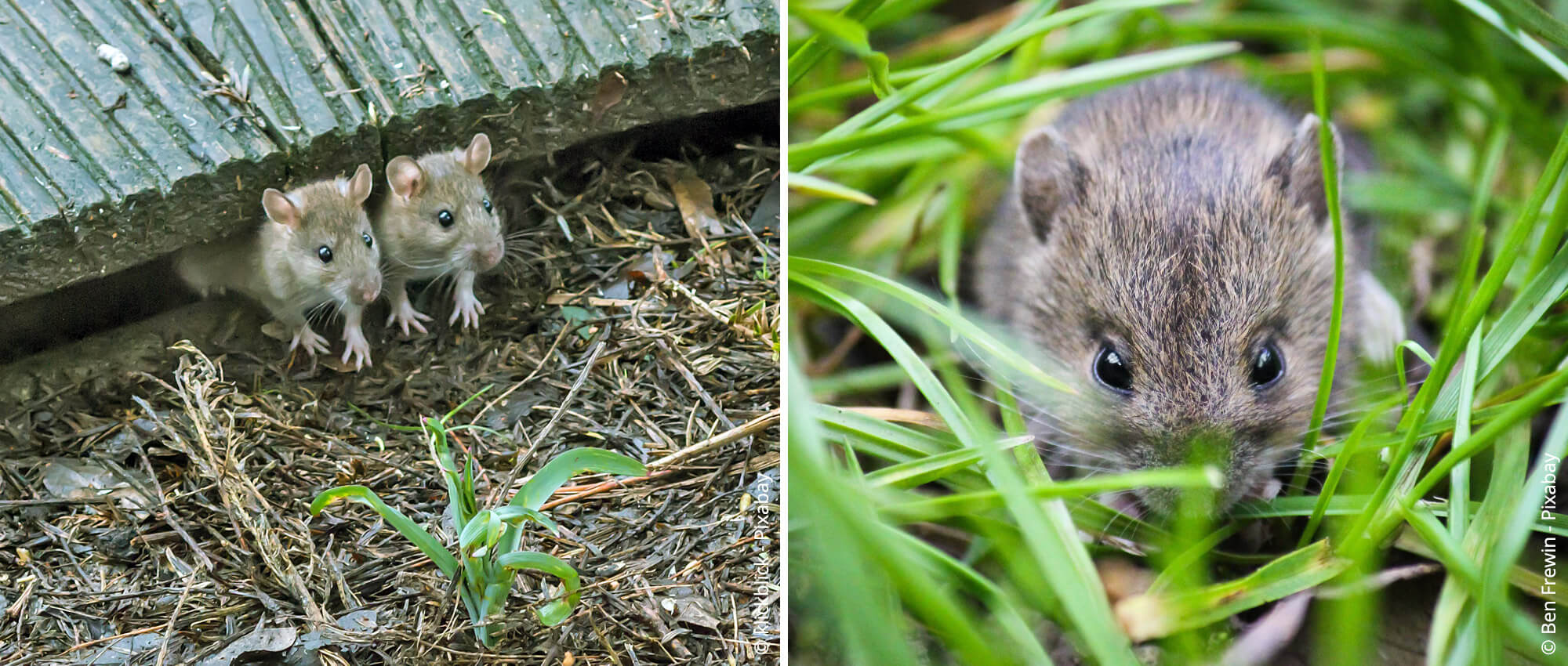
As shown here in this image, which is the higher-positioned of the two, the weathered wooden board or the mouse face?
the weathered wooden board

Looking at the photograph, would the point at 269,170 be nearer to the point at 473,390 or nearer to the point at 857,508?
the point at 473,390

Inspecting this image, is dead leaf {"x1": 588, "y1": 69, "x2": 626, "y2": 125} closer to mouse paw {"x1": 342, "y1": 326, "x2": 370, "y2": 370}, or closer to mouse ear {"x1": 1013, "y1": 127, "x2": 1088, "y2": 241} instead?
mouse paw {"x1": 342, "y1": 326, "x2": 370, "y2": 370}

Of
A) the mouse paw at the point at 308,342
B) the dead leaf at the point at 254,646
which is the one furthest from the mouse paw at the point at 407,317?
the dead leaf at the point at 254,646

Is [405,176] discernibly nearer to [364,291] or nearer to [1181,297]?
[364,291]

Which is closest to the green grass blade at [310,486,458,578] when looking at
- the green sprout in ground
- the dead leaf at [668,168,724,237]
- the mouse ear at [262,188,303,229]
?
the green sprout in ground

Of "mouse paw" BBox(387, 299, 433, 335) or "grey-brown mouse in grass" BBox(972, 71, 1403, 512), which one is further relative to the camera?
"mouse paw" BBox(387, 299, 433, 335)

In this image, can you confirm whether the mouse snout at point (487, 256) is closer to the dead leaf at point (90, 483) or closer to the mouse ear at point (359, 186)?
the mouse ear at point (359, 186)
